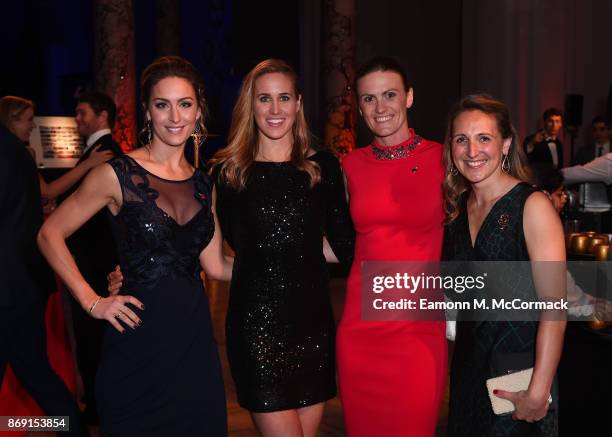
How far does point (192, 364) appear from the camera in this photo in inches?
98.5

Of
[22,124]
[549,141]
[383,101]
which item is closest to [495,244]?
[383,101]

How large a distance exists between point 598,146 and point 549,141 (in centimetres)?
57

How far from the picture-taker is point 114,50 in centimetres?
905

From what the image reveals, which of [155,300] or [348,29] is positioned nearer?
[155,300]

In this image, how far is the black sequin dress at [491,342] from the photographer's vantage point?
2191mm

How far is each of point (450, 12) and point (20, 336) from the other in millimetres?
12286

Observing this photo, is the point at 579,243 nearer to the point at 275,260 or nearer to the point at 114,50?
the point at 275,260

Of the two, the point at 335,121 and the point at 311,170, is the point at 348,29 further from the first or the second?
the point at 311,170

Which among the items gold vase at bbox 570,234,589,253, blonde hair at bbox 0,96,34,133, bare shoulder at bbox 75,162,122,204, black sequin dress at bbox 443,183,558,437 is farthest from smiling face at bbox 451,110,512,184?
blonde hair at bbox 0,96,34,133

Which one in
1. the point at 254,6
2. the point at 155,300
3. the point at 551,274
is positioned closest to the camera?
the point at 551,274

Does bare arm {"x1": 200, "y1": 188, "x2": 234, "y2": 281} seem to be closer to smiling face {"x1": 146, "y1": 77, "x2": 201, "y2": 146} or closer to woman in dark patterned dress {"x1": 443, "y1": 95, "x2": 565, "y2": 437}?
smiling face {"x1": 146, "y1": 77, "x2": 201, "y2": 146}

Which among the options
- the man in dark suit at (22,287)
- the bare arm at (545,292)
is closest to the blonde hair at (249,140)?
the man in dark suit at (22,287)

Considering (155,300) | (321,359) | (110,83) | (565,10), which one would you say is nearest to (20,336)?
(155,300)

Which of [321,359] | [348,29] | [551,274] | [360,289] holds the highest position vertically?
[348,29]
